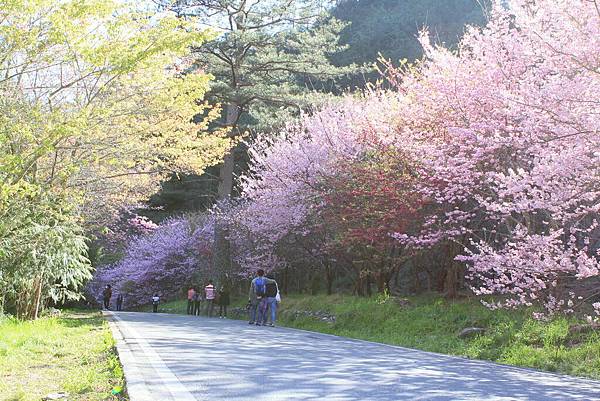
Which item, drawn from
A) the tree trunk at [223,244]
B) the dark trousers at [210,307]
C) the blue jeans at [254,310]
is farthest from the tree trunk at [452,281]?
the tree trunk at [223,244]

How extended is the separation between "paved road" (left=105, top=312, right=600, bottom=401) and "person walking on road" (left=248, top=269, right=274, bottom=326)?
23.0 feet

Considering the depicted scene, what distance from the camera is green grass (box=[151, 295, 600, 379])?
398 inches

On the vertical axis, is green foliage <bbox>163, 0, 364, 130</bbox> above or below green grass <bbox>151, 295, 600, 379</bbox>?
above

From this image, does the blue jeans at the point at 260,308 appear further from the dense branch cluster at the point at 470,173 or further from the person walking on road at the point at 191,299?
the person walking on road at the point at 191,299

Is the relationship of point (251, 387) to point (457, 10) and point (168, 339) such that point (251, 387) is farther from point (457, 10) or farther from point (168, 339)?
point (457, 10)

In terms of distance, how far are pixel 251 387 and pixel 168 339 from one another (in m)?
5.87

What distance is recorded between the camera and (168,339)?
12.0 m

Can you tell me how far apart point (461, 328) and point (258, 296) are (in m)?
6.71

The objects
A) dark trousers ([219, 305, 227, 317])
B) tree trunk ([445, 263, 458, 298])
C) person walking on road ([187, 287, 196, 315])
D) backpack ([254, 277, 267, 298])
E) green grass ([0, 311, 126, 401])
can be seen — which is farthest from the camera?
person walking on road ([187, 287, 196, 315])

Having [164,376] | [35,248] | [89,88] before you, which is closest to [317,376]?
[164,376]

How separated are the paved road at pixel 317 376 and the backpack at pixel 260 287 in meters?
6.95

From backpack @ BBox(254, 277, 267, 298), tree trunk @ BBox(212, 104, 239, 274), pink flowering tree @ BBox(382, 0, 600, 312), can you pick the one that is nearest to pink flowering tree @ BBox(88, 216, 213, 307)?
tree trunk @ BBox(212, 104, 239, 274)

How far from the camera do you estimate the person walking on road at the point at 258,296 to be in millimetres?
18406

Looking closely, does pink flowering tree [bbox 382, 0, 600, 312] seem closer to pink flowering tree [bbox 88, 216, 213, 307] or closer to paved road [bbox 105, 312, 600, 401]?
paved road [bbox 105, 312, 600, 401]
